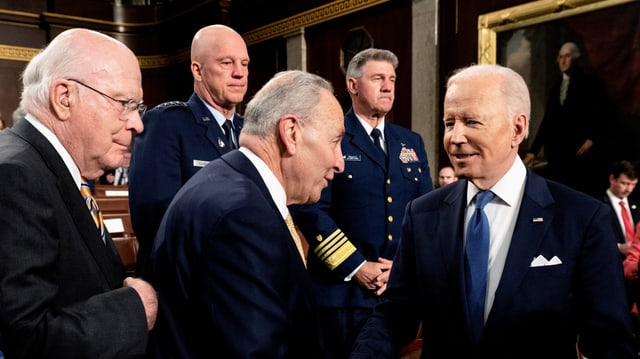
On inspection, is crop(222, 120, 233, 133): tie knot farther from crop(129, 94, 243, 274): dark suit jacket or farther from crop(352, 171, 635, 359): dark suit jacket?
crop(352, 171, 635, 359): dark suit jacket

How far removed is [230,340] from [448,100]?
3.24 ft

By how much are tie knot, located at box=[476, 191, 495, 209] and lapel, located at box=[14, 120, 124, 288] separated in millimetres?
1122

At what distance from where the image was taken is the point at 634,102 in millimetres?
5020

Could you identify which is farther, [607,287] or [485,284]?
[485,284]

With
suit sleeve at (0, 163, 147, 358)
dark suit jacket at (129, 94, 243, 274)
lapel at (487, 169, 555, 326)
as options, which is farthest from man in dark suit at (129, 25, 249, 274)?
lapel at (487, 169, 555, 326)

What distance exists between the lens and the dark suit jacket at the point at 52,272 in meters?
1.26

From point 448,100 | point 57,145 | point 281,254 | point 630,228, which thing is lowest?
point 630,228

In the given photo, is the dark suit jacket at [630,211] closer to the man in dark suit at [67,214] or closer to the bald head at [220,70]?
the bald head at [220,70]

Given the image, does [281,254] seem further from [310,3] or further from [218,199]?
[310,3]

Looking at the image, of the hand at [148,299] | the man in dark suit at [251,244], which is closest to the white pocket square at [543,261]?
the man in dark suit at [251,244]

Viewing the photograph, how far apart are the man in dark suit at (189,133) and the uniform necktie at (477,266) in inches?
51.4

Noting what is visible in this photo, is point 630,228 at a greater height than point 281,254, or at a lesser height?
lesser

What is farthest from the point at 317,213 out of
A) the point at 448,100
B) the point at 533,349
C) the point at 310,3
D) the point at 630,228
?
the point at 310,3

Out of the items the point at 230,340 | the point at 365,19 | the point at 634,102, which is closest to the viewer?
the point at 230,340
